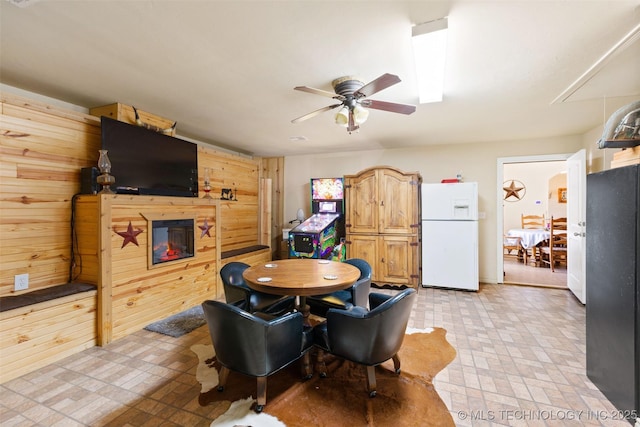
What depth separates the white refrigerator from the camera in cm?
441

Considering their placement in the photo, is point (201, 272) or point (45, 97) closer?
point (45, 97)

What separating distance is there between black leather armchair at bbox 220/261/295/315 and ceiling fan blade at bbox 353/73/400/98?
6.81 ft

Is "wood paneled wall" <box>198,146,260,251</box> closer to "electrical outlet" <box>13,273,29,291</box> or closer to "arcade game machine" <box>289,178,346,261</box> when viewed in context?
"arcade game machine" <box>289,178,346,261</box>

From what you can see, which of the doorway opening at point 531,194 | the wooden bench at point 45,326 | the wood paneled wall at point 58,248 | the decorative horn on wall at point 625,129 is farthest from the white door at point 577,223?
the wooden bench at point 45,326

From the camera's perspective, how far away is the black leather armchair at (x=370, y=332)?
184cm

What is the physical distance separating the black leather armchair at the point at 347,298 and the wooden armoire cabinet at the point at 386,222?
179 centimetres

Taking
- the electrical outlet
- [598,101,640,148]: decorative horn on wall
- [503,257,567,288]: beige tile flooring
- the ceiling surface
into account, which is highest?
the ceiling surface

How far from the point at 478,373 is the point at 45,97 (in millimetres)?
4946

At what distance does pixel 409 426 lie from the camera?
1.66 meters

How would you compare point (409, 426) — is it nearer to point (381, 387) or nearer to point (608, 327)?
point (381, 387)

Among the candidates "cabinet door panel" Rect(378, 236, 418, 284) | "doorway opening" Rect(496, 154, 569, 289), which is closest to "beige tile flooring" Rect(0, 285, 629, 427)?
"cabinet door panel" Rect(378, 236, 418, 284)

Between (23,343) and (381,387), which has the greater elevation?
(23,343)

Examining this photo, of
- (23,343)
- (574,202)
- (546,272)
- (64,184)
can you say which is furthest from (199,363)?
(546,272)

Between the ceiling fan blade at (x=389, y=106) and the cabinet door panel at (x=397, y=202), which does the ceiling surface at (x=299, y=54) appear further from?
the cabinet door panel at (x=397, y=202)
